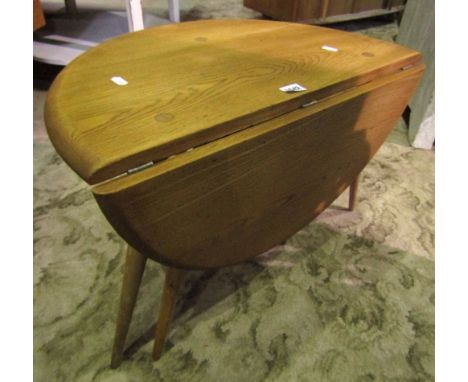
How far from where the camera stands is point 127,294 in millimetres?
794

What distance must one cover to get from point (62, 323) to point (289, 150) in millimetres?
736

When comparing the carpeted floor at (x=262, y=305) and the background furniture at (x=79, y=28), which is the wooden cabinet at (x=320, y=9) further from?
the carpeted floor at (x=262, y=305)

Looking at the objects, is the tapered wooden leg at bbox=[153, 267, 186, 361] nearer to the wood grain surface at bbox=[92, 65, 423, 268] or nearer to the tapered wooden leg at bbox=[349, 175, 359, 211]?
the wood grain surface at bbox=[92, 65, 423, 268]

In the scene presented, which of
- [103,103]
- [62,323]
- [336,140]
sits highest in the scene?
[103,103]

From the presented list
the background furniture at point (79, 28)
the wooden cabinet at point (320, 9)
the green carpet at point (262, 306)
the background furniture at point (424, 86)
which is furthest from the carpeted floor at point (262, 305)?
the wooden cabinet at point (320, 9)

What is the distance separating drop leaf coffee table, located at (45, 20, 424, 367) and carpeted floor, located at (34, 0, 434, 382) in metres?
0.12

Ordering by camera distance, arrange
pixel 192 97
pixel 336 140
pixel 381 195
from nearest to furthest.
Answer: pixel 192 97 < pixel 336 140 < pixel 381 195

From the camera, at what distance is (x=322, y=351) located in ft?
3.03

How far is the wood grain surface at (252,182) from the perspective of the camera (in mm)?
572

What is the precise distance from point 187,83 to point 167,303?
18.7 inches

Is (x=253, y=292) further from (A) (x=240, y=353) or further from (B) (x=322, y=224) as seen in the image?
(B) (x=322, y=224)

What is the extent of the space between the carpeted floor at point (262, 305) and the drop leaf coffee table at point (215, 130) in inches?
4.7

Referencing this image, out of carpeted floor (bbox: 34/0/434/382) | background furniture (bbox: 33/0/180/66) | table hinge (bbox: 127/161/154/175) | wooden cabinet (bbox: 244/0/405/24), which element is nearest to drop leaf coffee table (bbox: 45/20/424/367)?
table hinge (bbox: 127/161/154/175)

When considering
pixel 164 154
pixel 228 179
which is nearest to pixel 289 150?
pixel 228 179
